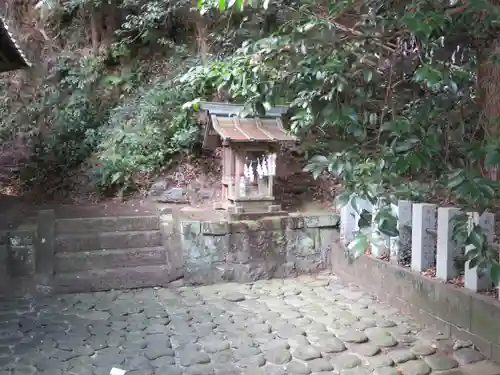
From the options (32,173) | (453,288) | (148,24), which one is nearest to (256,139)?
(453,288)

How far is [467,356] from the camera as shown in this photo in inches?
141

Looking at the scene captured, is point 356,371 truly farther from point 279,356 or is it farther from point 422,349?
point 422,349

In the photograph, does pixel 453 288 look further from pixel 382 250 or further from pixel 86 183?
pixel 86 183

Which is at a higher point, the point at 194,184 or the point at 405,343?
the point at 194,184

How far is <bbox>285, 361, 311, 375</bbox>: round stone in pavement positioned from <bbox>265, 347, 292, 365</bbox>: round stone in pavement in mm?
66

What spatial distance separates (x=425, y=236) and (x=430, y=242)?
8 cm

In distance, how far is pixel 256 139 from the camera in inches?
225

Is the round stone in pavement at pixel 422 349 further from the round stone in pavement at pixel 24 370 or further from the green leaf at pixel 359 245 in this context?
the round stone in pavement at pixel 24 370

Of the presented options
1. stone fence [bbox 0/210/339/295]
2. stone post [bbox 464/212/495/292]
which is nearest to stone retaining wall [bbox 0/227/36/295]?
stone fence [bbox 0/210/339/295]

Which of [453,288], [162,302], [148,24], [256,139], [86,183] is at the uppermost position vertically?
[148,24]

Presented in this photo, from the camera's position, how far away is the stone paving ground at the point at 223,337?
3.43 m

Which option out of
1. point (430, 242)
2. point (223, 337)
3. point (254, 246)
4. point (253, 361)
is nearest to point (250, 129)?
point (254, 246)

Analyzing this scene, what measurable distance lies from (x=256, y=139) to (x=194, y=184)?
2.56 metres

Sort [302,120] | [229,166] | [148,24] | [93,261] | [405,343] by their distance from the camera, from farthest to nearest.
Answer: [148,24] → [229,166] → [93,261] → [405,343] → [302,120]
